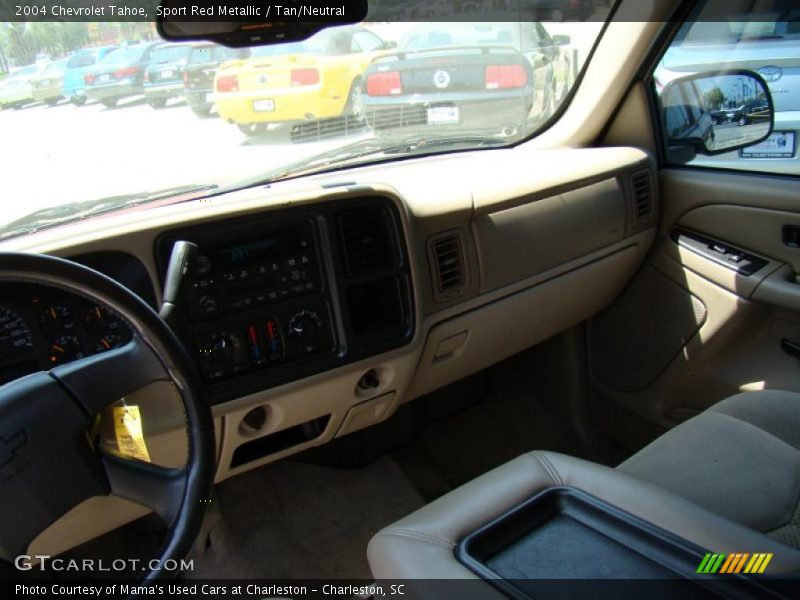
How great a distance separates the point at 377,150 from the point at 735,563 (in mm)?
1778

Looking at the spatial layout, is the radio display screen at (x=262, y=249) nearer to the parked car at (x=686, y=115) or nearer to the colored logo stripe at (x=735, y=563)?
the colored logo stripe at (x=735, y=563)

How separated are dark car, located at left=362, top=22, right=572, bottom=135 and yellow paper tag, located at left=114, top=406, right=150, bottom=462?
58.9 inches

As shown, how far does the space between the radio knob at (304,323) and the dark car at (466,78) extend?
0.88 meters

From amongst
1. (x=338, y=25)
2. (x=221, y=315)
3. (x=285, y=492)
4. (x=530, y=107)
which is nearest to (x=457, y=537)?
(x=221, y=315)

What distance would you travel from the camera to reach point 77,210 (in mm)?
1840

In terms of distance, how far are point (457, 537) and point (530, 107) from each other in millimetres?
2005

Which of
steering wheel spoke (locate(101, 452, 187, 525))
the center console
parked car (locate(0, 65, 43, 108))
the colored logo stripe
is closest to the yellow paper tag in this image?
steering wheel spoke (locate(101, 452, 187, 525))

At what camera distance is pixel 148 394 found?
5.51ft

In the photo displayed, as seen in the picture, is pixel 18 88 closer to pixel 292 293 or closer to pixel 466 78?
pixel 292 293

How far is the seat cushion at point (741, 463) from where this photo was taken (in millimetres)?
1545

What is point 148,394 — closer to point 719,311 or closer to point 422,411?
point 422,411

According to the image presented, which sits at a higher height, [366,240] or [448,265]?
[366,240]

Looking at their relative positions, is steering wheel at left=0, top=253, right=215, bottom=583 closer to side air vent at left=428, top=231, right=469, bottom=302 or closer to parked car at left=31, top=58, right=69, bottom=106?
parked car at left=31, top=58, right=69, bottom=106

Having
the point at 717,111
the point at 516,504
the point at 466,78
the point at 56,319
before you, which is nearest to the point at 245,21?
the point at 56,319
